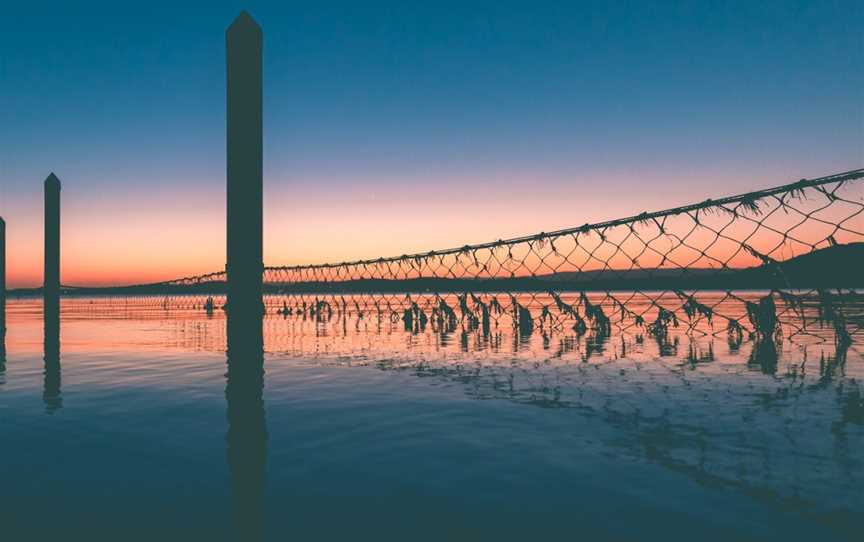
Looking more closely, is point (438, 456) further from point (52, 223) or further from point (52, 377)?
point (52, 223)

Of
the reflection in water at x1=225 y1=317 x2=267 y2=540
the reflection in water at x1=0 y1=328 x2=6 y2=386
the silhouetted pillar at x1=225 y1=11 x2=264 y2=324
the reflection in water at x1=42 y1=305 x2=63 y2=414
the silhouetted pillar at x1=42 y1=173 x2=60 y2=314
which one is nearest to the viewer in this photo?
the reflection in water at x1=225 y1=317 x2=267 y2=540

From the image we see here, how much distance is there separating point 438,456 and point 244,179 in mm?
5903

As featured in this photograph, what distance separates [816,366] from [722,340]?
6053mm

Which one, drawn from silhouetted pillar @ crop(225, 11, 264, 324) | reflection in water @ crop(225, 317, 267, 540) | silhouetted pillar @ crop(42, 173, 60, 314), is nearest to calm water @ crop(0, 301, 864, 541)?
reflection in water @ crop(225, 317, 267, 540)

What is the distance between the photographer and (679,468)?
4203mm

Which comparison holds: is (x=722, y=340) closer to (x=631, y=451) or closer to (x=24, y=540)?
(x=631, y=451)

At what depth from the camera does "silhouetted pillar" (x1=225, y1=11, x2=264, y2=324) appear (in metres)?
8.52

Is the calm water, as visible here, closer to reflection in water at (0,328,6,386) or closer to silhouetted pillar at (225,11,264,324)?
reflection in water at (0,328,6,386)

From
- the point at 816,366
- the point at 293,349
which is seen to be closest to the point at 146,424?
the point at 293,349

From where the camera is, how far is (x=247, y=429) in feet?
18.0

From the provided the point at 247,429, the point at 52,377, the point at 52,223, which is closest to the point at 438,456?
the point at 247,429

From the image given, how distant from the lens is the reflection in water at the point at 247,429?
3418 millimetres

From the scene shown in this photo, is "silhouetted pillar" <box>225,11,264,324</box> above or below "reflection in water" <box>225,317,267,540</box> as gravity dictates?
above

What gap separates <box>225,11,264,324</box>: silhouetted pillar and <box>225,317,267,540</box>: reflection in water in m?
0.61
